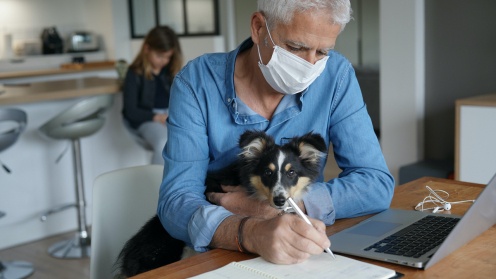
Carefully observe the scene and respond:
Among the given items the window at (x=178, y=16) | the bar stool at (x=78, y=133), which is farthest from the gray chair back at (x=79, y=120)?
the window at (x=178, y=16)

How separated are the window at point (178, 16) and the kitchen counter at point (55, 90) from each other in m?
3.65

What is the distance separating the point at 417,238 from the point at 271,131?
0.50 metres

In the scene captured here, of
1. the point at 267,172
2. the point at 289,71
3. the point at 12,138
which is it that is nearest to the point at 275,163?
the point at 267,172

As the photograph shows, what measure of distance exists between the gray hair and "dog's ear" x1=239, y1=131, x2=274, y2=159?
28cm

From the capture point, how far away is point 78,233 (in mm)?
4121

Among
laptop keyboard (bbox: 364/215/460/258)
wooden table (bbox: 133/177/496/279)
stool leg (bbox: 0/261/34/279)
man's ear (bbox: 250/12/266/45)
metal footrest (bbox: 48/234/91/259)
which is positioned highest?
man's ear (bbox: 250/12/266/45)

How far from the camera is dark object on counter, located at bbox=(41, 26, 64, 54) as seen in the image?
317 inches

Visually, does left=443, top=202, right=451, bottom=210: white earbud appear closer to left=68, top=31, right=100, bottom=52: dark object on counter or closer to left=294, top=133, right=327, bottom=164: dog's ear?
left=294, top=133, right=327, bottom=164: dog's ear

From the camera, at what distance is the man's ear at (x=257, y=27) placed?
5.38ft

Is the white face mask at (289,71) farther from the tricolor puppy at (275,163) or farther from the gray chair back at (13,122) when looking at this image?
the gray chair back at (13,122)

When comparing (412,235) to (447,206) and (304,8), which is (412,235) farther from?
(304,8)

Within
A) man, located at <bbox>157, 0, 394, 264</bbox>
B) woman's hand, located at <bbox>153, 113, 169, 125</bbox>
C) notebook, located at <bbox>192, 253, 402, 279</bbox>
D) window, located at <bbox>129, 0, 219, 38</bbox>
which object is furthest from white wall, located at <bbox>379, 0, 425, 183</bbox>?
window, located at <bbox>129, 0, 219, 38</bbox>

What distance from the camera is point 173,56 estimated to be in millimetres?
4430

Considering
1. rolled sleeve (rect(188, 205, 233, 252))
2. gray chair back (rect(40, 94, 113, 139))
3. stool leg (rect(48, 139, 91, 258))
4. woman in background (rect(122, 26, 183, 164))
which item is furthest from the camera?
woman in background (rect(122, 26, 183, 164))
